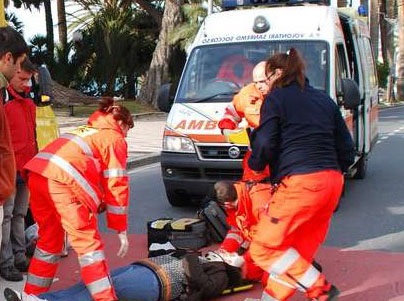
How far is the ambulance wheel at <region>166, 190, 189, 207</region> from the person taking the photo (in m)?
8.67

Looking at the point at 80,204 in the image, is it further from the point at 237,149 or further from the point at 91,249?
the point at 237,149

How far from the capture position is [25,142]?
573 cm

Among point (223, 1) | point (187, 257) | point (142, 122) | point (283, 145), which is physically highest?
point (223, 1)

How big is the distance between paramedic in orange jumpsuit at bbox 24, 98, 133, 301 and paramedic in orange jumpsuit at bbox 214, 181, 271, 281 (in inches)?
57.9

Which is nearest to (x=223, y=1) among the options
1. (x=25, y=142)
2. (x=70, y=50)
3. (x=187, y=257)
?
(x=25, y=142)

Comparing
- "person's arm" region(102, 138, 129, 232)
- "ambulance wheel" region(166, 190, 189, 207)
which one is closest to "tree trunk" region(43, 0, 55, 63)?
"ambulance wheel" region(166, 190, 189, 207)

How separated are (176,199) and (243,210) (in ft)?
9.34

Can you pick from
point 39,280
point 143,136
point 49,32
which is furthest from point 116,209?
point 49,32

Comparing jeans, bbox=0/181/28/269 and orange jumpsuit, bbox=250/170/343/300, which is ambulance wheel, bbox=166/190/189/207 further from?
orange jumpsuit, bbox=250/170/343/300

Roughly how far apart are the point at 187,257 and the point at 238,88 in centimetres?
360

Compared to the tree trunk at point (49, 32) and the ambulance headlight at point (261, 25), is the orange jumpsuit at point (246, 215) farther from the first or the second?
the tree trunk at point (49, 32)

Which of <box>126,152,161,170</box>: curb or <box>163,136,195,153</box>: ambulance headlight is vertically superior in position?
<box>163,136,195,153</box>: ambulance headlight

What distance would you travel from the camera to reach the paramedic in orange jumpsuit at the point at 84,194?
441 cm

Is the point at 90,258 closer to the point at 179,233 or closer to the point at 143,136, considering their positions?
the point at 179,233
